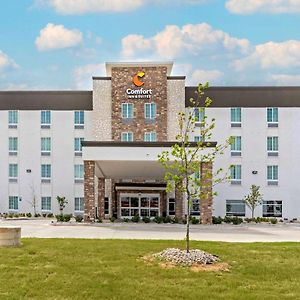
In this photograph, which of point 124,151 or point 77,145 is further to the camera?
point 77,145

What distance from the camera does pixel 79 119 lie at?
152ft

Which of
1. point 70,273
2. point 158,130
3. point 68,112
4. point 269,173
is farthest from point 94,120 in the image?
point 70,273

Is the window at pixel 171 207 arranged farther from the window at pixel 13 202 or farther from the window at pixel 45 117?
the window at pixel 13 202

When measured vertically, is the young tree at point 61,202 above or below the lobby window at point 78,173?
below

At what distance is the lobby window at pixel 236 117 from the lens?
149ft

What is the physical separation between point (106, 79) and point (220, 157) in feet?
41.9

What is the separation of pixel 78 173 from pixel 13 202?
22.4ft

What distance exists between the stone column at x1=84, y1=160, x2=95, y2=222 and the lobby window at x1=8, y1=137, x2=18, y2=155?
53.9 feet

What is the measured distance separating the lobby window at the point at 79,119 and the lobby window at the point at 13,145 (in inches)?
236

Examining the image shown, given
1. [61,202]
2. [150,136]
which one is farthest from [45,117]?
[150,136]

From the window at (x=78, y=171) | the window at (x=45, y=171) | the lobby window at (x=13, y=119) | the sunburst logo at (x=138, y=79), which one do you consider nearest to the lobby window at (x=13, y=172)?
the window at (x=45, y=171)

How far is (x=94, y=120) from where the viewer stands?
45.0 meters

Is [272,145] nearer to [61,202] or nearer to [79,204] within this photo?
[79,204]

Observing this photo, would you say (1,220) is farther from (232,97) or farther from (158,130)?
(232,97)
